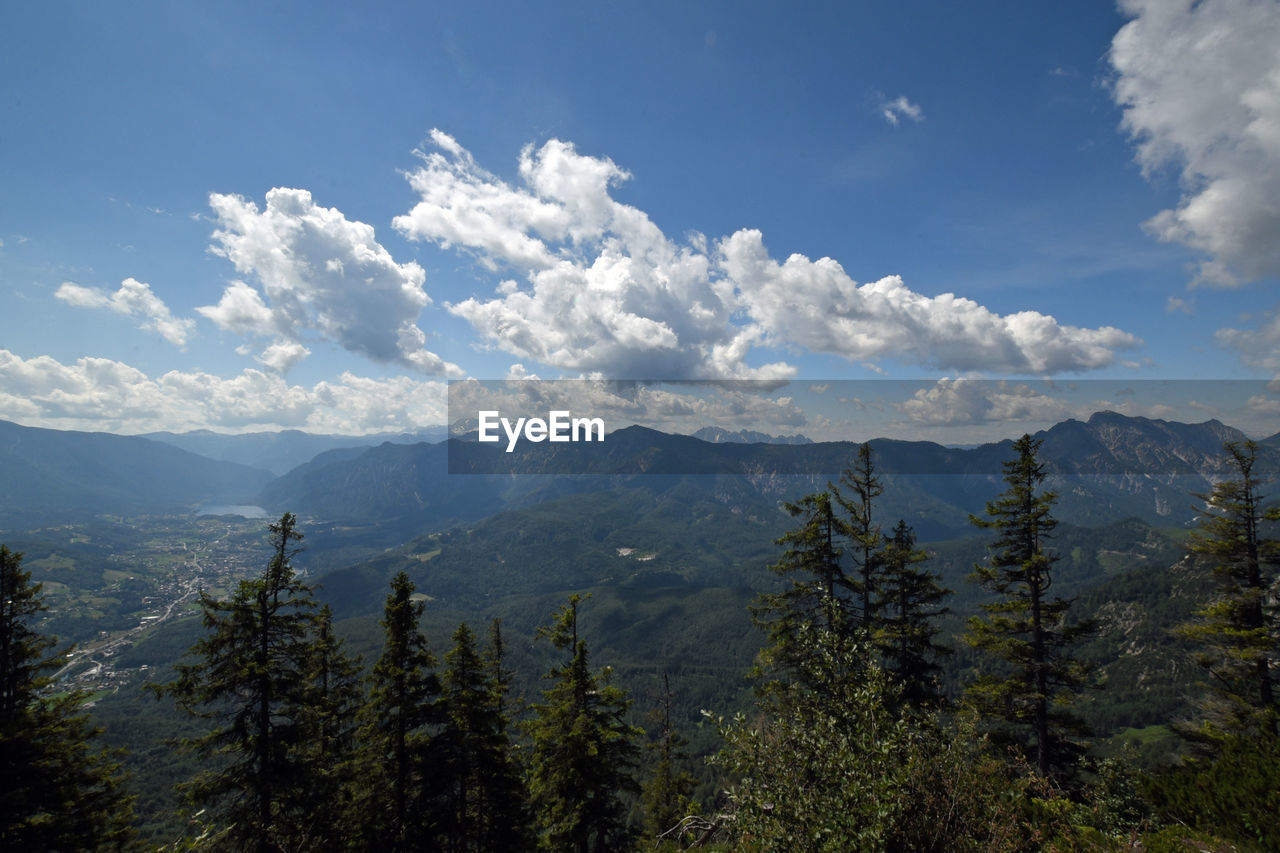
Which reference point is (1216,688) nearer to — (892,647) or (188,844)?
(892,647)

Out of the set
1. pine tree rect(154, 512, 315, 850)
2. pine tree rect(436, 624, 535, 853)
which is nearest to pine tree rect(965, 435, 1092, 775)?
pine tree rect(436, 624, 535, 853)

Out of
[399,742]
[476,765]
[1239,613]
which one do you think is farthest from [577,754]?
[1239,613]

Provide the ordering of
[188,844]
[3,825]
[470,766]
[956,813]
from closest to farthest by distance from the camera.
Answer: [956,813], [188,844], [3,825], [470,766]

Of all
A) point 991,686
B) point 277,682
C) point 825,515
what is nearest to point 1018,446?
point 825,515

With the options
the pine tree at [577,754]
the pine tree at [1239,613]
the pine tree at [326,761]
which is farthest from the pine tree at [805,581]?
the pine tree at [326,761]

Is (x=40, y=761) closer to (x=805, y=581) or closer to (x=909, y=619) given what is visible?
(x=805, y=581)
